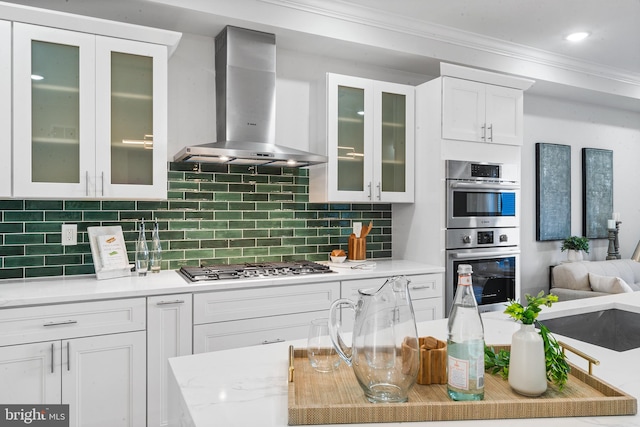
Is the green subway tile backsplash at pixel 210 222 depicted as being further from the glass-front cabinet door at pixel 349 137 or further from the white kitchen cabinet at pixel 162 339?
the white kitchen cabinet at pixel 162 339

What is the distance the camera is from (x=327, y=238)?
3.61m

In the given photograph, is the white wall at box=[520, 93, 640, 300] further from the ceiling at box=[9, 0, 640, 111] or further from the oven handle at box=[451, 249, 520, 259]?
the oven handle at box=[451, 249, 520, 259]

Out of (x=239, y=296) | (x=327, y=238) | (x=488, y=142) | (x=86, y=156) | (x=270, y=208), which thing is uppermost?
(x=488, y=142)

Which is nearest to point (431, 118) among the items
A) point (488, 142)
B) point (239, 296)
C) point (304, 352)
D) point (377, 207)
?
point (488, 142)

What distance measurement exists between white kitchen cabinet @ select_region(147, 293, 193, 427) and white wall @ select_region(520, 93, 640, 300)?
3.50m

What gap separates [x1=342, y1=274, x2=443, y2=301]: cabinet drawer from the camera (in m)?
2.96

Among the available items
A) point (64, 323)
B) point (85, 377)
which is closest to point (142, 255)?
point (64, 323)

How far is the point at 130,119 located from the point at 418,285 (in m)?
2.12

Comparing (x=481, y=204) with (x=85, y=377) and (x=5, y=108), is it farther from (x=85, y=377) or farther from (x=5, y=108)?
(x=5, y=108)

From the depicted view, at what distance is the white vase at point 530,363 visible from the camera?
0.98m

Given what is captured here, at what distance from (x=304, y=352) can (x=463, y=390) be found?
469mm

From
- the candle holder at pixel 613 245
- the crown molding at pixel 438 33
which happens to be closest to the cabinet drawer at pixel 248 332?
the crown molding at pixel 438 33

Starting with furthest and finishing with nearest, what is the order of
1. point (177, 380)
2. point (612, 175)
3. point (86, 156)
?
point (612, 175) < point (86, 156) < point (177, 380)

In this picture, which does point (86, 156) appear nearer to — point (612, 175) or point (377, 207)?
point (377, 207)
